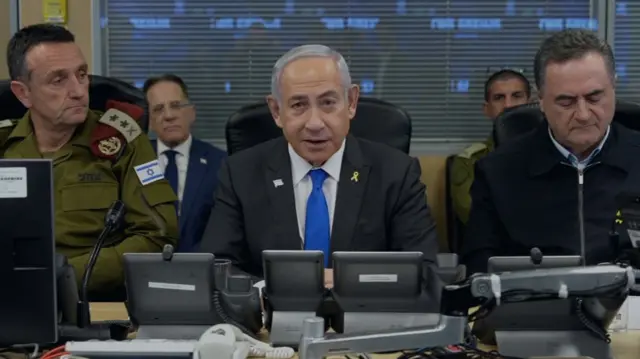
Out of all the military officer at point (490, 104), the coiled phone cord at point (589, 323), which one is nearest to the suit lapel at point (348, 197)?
the coiled phone cord at point (589, 323)

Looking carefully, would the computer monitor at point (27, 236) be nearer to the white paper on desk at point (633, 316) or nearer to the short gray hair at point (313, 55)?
the short gray hair at point (313, 55)

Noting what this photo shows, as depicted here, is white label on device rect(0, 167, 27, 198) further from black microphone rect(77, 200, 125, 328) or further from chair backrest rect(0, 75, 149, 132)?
chair backrest rect(0, 75, 149, 132)

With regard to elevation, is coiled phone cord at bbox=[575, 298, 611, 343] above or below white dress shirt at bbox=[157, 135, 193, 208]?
below

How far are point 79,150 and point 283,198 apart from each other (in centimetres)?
73

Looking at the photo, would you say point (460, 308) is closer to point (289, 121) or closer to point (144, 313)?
point (144, 313)

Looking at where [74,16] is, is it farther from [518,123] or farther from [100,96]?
[518,123]

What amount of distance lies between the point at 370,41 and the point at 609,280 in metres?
3.13

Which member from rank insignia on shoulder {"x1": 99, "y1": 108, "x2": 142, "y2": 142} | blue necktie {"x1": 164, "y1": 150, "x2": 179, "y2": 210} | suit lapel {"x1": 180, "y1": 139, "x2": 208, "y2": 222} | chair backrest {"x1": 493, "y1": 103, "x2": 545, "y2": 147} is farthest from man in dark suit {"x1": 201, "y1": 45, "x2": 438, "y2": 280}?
blue necktie {"x1": 164, "y1": 150, "x2": 179, "y2": 210}

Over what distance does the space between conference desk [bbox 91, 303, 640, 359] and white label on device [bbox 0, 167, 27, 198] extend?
464 mm

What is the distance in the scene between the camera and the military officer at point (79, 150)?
→ 8.34ft

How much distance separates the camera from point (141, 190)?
2588 millimetres

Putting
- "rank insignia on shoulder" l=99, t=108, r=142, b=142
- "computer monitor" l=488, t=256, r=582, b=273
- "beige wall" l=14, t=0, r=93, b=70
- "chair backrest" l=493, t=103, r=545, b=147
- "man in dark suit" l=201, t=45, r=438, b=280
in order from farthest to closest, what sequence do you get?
"beige wall" l=14, t=0, r=93, b=70 < "chair backrest" l=493, t=103, r=545, b=147 < "rank insignia on shoulder" l=99, t=108, r=142, b=142 < "man in dark suit" l=201, t=45, r=438, b=280 < "computer monitor" l=488, t=256, r=582, b=273

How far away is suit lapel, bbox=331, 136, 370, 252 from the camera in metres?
2.26

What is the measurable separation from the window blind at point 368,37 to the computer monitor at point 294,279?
112 inches
